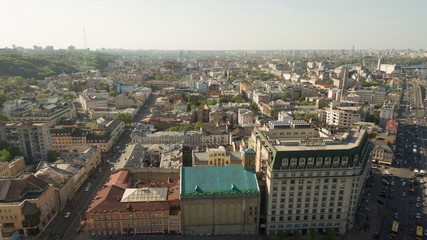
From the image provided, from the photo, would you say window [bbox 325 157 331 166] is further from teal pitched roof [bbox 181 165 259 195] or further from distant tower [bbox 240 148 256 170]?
distant tower [bbox 240 148 256 170]

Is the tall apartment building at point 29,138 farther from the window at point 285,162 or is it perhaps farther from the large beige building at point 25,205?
the window at point 285,162

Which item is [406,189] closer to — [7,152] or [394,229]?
[394,229]

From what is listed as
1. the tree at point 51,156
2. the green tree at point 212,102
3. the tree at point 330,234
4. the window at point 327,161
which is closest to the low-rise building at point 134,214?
the tree at point 330,234

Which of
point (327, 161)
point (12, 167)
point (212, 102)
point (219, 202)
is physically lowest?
point (12, 167)

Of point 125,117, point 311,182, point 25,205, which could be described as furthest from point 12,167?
point 311,182

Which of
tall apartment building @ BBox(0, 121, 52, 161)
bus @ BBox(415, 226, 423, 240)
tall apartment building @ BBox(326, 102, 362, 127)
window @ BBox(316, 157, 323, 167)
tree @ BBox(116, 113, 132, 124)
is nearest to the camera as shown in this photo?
window @ BBox(316, 157, 323, 167)

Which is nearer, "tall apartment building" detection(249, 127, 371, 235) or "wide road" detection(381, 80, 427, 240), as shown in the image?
"tall apartment building" detection(249, 127, 371, 235)

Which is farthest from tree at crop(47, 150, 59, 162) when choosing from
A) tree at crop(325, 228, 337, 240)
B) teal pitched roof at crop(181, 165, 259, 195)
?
tree at crop(325, 228, 337, 240)
